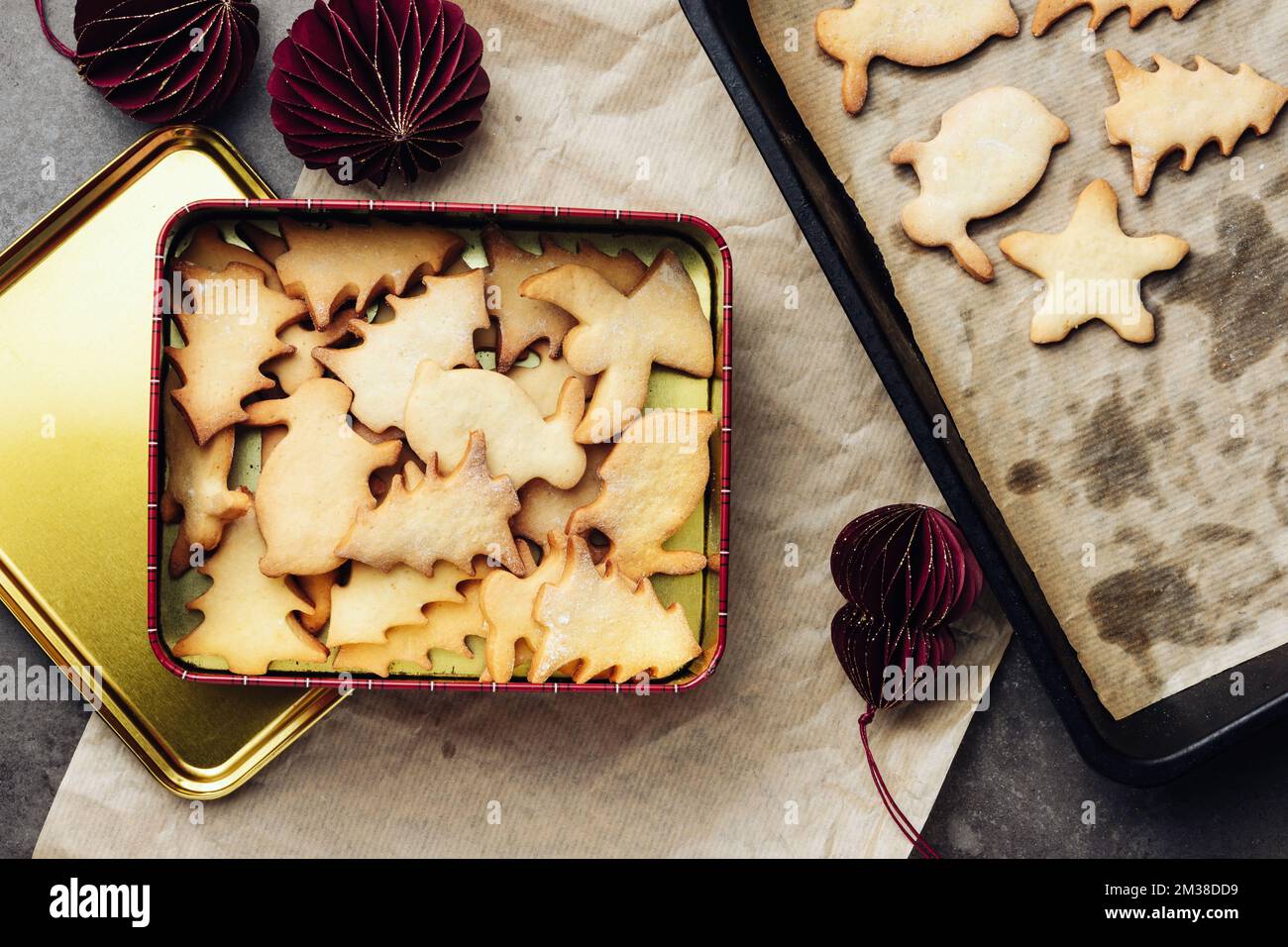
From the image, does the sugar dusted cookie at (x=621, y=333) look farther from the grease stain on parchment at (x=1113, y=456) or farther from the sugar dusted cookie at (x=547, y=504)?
the grease stain on parchment at (x=1113, y=456)

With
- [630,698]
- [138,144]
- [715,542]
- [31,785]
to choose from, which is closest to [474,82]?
[138,144]

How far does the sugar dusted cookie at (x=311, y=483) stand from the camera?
3.03ft

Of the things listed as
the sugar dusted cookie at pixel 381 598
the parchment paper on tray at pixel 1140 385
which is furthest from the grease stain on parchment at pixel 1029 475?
the sugar dusted cookie at pixel 381 598

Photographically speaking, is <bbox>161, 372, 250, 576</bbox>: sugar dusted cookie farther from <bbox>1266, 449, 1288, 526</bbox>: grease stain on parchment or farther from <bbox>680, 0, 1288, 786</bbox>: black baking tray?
<bbox>1266, 449, 1288, 526</bbox>: grease stain on parchment

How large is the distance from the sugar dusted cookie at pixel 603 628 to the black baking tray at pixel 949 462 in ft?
0.91

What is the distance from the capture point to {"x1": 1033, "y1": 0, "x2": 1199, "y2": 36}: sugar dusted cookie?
37.5 inches

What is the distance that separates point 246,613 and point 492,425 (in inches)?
11.5

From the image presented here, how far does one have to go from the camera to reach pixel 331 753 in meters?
1.04

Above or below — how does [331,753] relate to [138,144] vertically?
below

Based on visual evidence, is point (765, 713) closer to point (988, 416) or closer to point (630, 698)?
point (630, 698)

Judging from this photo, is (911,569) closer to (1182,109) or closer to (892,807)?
(892,807)

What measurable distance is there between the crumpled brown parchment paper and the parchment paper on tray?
0.31ft

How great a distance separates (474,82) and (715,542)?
512 mm

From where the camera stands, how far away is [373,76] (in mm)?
964
